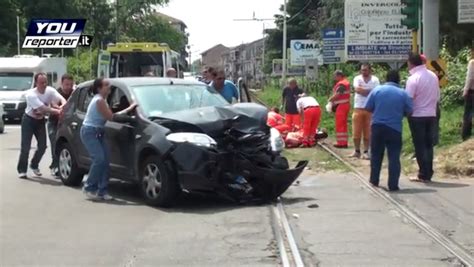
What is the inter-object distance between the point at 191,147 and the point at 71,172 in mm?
3125

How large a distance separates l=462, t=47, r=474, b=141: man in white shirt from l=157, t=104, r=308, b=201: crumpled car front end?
17.9 ft

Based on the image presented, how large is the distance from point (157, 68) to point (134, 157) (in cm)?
1943

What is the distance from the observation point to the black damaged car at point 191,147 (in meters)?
9.36

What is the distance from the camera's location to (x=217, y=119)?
9.70m

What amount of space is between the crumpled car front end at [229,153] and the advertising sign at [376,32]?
1181 cm

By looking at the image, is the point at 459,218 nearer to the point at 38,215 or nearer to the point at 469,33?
the point at 38,215

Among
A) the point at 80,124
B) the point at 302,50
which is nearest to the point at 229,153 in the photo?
the point at 80,124

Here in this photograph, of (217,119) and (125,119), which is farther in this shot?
(125,119)

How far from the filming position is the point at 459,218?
870cm

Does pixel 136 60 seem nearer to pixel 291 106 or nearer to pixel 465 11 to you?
pixel 291 106

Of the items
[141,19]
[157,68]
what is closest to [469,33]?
[157,68]

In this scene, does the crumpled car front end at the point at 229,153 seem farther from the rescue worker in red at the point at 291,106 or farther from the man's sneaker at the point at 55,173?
the rescue worker in red at the point at 291,106

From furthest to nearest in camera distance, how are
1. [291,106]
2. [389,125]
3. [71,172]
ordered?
[291,106]
[71,172]
[389,125]

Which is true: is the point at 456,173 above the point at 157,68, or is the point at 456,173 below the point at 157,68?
below
